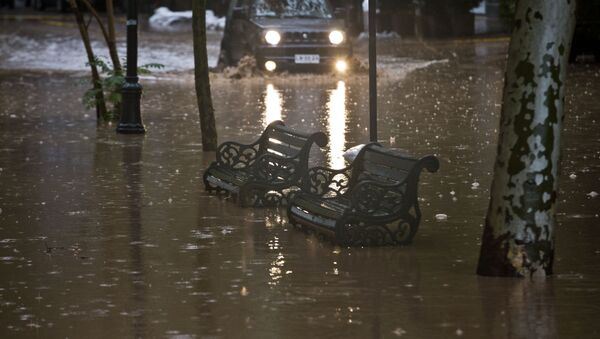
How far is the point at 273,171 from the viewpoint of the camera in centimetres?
1288

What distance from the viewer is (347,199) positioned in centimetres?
1162

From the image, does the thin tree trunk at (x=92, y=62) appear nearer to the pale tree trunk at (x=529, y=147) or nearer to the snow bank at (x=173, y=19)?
the pale tree trunk at (x=529, y=147)

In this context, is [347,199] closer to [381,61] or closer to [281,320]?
[281,320]

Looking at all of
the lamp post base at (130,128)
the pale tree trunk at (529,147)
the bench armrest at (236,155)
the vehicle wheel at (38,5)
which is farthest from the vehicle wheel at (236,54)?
the vehicle wheel at (38,5)

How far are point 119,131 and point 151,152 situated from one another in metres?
2.23

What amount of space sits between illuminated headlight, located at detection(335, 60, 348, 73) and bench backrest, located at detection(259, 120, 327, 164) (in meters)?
16.4

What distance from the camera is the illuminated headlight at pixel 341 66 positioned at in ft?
98.8

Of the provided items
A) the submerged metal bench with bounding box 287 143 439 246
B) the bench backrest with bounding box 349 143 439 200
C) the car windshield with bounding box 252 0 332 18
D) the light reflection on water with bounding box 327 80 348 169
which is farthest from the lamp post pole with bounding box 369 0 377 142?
the car windshield with bounding box 252 0 332 18

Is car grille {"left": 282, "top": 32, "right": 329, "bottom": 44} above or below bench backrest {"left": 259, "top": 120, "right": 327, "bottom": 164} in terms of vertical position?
above

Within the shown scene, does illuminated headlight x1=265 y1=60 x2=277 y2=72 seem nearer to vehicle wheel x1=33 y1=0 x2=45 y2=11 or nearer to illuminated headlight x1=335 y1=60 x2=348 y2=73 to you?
illuminated headlight x1=335 y1=60 x2=348 y2=73

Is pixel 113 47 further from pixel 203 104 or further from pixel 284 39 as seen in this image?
pixel 284 39

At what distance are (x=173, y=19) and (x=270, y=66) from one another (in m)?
23.4

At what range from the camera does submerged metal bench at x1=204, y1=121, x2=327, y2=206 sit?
12.6 metres

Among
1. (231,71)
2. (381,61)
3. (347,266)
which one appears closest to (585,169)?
(347,266)
